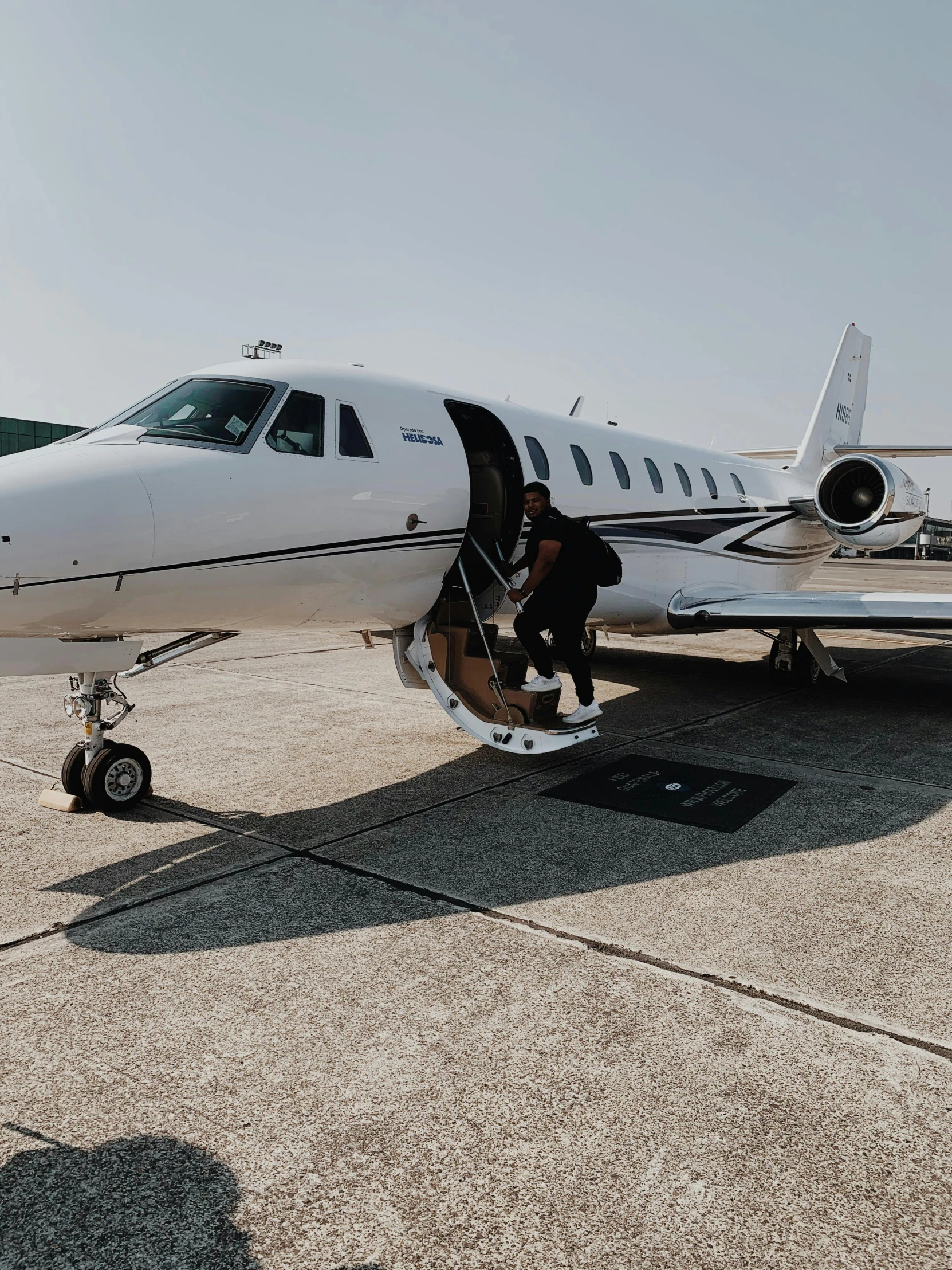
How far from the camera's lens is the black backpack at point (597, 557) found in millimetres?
6906

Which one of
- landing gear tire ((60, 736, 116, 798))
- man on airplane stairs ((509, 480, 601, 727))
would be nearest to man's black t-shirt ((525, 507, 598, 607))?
man on airplane stairs ((509, 480, 601, 727))

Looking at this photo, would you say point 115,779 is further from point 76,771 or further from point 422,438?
point 422,438

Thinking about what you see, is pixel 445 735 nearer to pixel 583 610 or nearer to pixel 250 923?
pixel 583 610

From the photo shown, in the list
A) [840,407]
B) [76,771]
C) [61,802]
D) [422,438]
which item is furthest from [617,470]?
[840,407]

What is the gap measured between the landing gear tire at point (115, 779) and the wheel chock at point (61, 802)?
59 mm

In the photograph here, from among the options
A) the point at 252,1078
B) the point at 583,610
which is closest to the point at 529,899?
the point at 252,1078

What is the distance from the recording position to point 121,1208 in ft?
7.82

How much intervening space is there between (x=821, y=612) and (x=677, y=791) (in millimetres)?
4095

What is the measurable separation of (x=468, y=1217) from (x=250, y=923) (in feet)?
6.64

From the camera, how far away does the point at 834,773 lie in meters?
6.98

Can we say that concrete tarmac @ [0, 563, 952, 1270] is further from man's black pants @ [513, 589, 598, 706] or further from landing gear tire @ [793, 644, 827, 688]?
landing gear tire @ [793, 644, 827, 688]

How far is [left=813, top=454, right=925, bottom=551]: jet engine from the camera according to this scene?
11.8m

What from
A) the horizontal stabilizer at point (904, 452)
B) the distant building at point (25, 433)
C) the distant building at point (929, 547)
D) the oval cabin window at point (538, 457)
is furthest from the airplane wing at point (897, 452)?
the distant building at point (929, 547)

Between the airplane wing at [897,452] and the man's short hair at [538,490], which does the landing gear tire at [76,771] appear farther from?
the airplane wing at [897,452]
